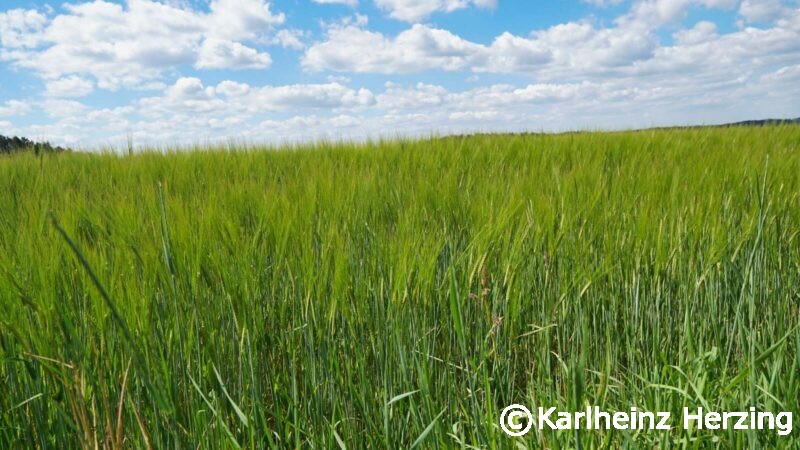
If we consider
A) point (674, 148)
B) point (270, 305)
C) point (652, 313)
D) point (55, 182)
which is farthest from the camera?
point (674, 148)

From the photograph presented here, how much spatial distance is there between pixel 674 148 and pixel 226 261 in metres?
3.27

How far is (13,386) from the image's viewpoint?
0.89m

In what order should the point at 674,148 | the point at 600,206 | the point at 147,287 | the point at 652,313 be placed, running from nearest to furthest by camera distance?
1. the point at 147,287
2. the point at 652,313
3. the point at 600,206
4. the point at 674,148

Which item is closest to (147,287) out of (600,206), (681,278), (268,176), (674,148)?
(681,278)

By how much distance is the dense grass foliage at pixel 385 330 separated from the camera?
83cm

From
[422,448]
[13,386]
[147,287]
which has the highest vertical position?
[147,287]

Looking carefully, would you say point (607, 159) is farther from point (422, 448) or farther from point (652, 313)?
point (422, 448)

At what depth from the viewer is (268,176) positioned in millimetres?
3209

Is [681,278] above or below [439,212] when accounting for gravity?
below

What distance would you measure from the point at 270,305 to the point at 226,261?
130mm

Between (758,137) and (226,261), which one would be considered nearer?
(226,261)

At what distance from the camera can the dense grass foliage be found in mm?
827

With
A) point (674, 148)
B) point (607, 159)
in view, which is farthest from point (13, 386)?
point (674, 148)

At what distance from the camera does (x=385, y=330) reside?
91cm
